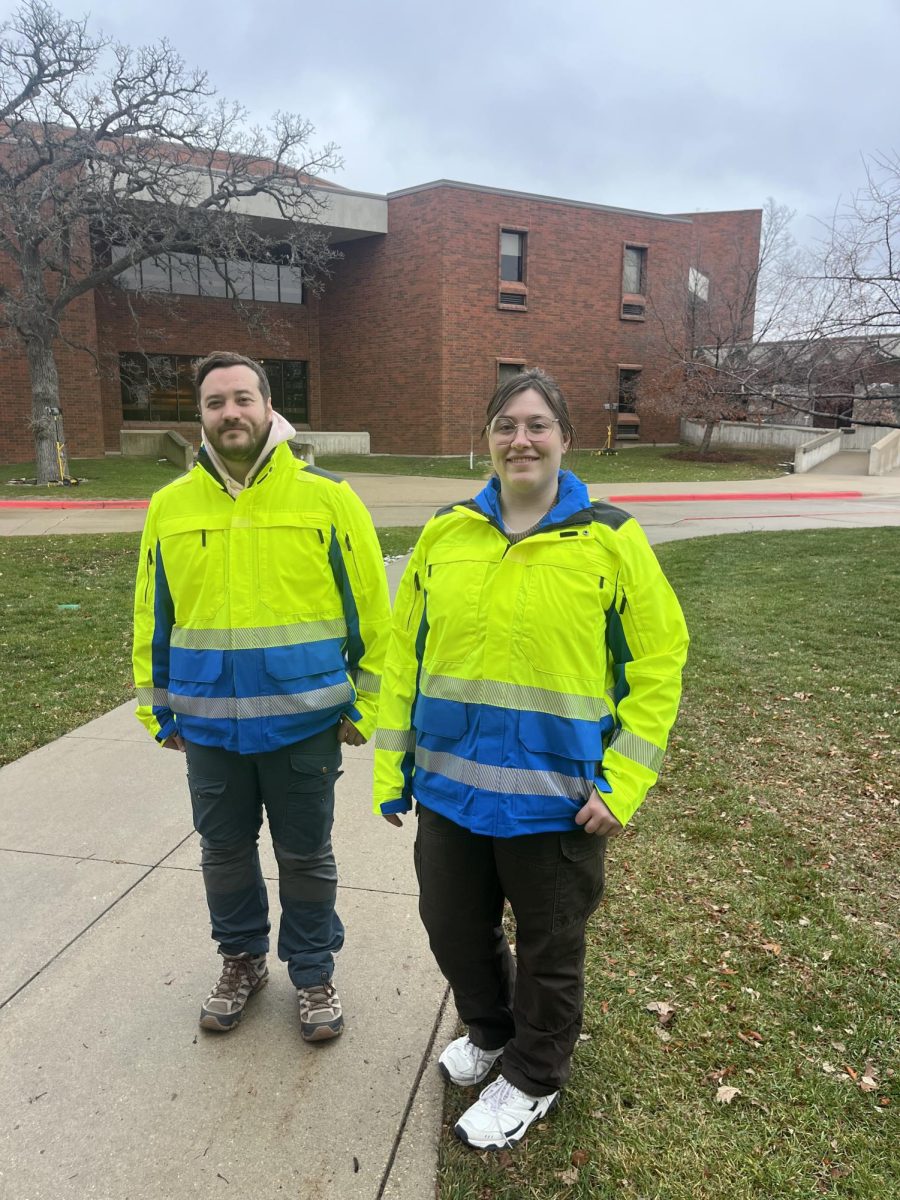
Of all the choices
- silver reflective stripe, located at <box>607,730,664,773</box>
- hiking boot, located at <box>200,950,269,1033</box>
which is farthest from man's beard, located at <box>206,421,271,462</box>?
hiking boot, located at <box>200,950,269,1033</box>

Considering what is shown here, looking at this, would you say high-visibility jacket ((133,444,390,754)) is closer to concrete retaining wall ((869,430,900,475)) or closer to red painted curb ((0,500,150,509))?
red painted curb ((0,500,150,509))

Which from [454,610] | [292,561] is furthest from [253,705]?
[454,610]

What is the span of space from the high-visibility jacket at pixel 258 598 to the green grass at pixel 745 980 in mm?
1212

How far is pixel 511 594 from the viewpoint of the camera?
1.98 m

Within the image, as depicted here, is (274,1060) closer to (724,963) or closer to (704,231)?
(724,963)

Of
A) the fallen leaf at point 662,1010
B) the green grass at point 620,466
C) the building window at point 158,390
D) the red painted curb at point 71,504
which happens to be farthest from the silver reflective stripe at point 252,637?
the building window at point 158,390

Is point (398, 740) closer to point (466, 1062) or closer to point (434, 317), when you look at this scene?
point (466, 1062)

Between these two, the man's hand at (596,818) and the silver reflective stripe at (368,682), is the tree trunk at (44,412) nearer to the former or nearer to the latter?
the silver reflective stripe at (368,682)

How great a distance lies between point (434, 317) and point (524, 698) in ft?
96.0

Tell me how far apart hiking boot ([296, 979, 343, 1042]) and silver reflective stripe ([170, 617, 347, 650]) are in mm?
1110

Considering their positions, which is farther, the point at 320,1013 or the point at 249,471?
the point at 320,1013

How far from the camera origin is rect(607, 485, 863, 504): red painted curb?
18906mm

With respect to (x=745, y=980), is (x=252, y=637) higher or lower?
higher

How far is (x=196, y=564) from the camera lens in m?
2.41
